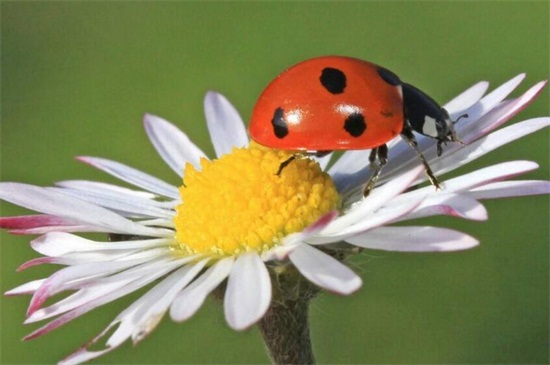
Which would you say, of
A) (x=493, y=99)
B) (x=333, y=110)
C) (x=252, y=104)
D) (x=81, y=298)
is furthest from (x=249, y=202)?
(x=252, y=104)

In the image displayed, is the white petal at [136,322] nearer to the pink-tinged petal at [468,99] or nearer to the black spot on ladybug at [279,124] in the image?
the black spot on ladybug at [279,124]

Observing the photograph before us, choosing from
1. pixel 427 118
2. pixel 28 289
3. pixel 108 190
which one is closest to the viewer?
pixel 28 289

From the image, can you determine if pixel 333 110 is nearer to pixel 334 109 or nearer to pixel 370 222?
pixel 334 109

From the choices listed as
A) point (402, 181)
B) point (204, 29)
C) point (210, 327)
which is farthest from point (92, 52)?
point (402, 181)

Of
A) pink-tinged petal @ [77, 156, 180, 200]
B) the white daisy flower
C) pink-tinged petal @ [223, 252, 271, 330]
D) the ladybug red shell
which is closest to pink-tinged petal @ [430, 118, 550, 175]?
the white daisy flower

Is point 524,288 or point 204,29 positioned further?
point 204,29

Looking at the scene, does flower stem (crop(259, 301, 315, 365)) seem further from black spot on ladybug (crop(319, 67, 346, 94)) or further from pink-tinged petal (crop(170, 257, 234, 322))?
black spot on ladybug (crop(319, 67, 346, 94))

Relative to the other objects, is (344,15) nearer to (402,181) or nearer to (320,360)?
(320,360)
